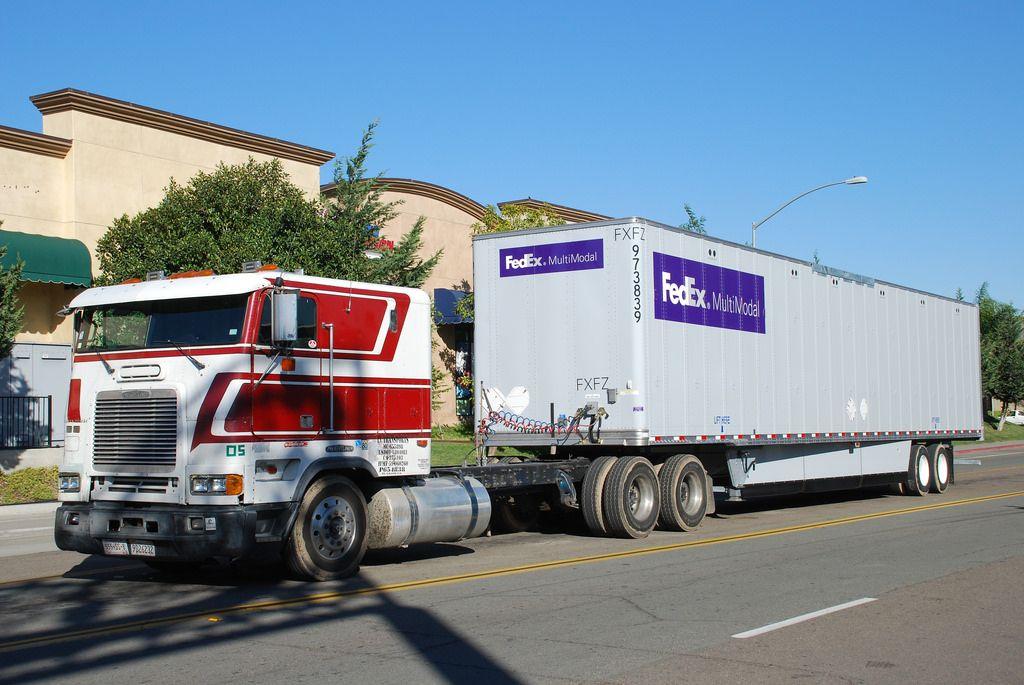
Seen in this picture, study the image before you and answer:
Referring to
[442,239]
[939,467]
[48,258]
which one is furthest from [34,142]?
[939,467]

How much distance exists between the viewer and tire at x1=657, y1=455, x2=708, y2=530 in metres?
15.9

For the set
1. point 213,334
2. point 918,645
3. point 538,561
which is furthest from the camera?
point 538,561

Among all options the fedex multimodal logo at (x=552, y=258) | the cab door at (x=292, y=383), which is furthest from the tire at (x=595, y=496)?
the cab door at (x=292, y=383)

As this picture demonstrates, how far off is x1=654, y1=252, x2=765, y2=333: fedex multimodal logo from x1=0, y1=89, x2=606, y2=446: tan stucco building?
14246 millimetres

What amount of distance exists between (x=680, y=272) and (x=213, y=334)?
7751 mm

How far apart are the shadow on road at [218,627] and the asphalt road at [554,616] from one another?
0.02 metres

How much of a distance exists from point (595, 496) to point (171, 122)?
17635 mm

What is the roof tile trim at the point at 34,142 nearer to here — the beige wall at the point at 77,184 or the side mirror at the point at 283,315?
the beige wall at the point at 77,184

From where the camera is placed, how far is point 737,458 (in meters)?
17.7

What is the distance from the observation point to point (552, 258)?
52.8ft

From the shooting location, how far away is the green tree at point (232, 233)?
23422mm

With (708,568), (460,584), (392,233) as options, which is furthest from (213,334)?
(392,233)

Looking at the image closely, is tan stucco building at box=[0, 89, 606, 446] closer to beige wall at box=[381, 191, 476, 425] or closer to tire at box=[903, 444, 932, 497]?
beige wall at box=[381, 191, 476, 425]

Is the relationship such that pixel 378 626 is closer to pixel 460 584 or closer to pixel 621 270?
pixel 460 584
